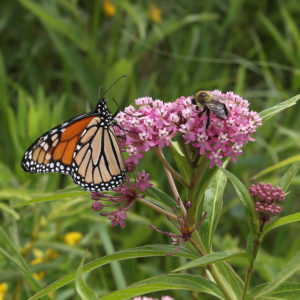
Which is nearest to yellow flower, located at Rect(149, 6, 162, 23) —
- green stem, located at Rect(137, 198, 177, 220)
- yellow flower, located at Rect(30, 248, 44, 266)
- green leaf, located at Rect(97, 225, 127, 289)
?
green leaf, located at Rect(97, 225, 127, 289)

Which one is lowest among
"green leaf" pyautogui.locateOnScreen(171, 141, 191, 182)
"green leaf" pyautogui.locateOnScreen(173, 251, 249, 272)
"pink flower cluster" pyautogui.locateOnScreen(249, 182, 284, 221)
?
"green leaf" pyautogui.locateOnScreen(173, 251, 249, 272)

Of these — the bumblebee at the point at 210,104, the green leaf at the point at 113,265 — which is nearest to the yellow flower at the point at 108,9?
the green leaf at the point at 113,265

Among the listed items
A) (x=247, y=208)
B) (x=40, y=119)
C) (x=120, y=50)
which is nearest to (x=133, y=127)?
(x=247, y=208)

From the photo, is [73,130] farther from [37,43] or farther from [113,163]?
[37,43]

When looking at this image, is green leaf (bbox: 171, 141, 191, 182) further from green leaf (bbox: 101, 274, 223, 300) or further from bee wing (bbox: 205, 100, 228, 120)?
green leaf (bbox: 101, 274, 223, 300)

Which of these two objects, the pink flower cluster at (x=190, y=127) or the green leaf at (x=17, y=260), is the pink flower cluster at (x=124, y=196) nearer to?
the pink flower cluster at (x=190, y=127)

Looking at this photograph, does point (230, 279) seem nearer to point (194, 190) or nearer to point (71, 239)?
point (194, 190)
